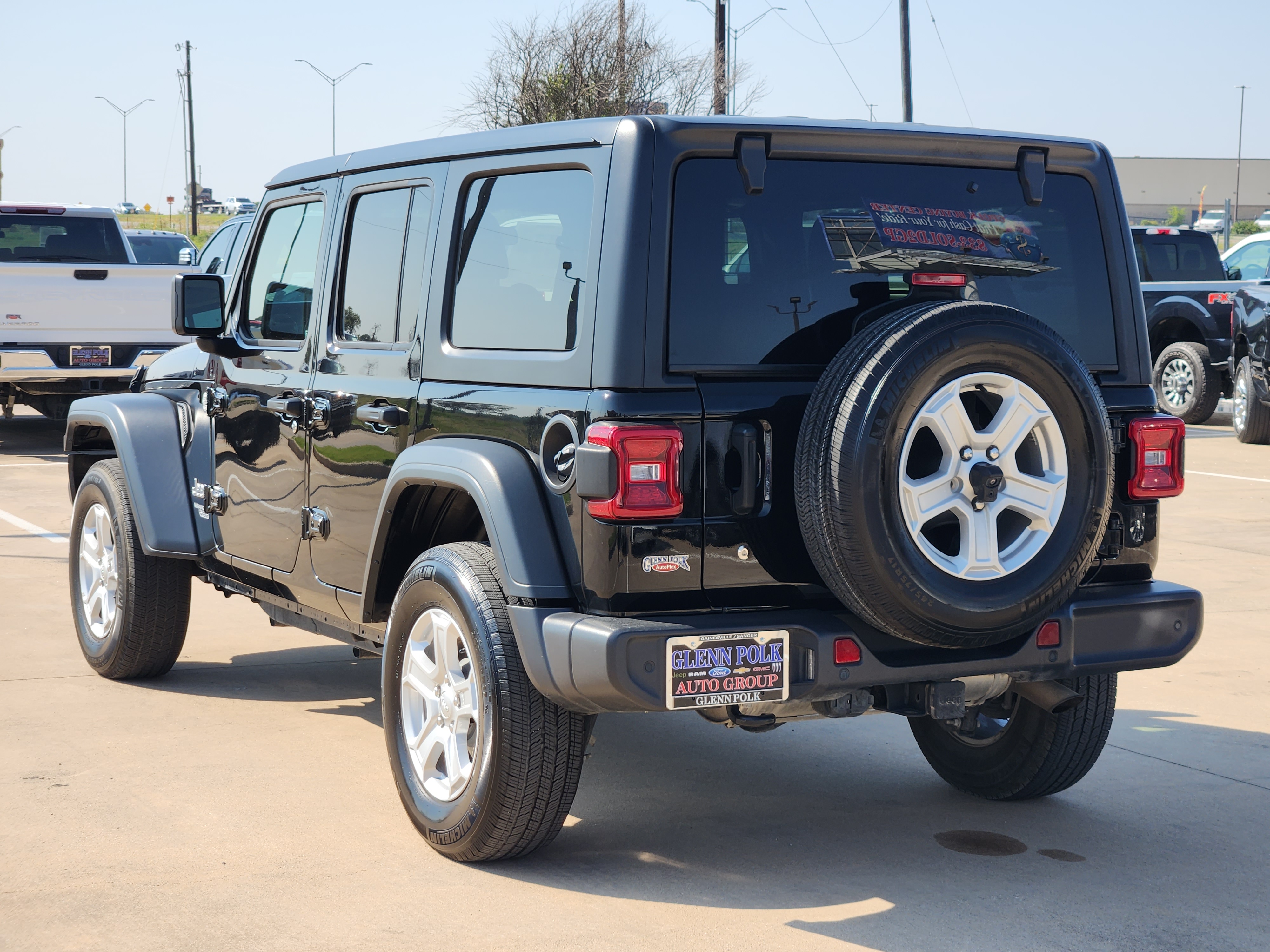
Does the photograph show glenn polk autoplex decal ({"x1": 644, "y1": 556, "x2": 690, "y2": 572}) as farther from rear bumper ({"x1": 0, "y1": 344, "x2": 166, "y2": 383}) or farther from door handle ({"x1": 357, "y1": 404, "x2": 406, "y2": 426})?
rear bumper ({"x1": 0, "y1": 344, "x2": 166, "y2": 383})

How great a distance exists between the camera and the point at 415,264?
4.51m

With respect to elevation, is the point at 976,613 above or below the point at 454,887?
above

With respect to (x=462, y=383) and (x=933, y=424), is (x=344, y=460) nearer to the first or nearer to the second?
(x=462, y=383)

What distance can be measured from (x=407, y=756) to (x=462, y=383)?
1.07 metres

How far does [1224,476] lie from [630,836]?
997 cm

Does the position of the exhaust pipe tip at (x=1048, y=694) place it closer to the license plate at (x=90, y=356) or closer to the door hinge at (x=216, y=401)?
the door hinge at (x=216, y=401)

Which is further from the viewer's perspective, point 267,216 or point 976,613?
point 267,216

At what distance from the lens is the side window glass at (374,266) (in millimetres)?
4625

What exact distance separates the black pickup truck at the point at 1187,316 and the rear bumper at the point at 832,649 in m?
12.4

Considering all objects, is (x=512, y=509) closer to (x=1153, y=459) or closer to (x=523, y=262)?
(x=523, y=262)

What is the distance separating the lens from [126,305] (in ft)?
46.7

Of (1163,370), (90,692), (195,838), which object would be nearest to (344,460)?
(195,838)

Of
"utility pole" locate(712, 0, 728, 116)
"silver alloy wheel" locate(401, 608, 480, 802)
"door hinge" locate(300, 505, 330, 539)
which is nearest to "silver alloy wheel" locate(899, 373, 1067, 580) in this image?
"silver alloy wheel" locate(401, 608, 480, 802)

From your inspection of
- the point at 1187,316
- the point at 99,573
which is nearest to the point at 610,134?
the point at 99,573
